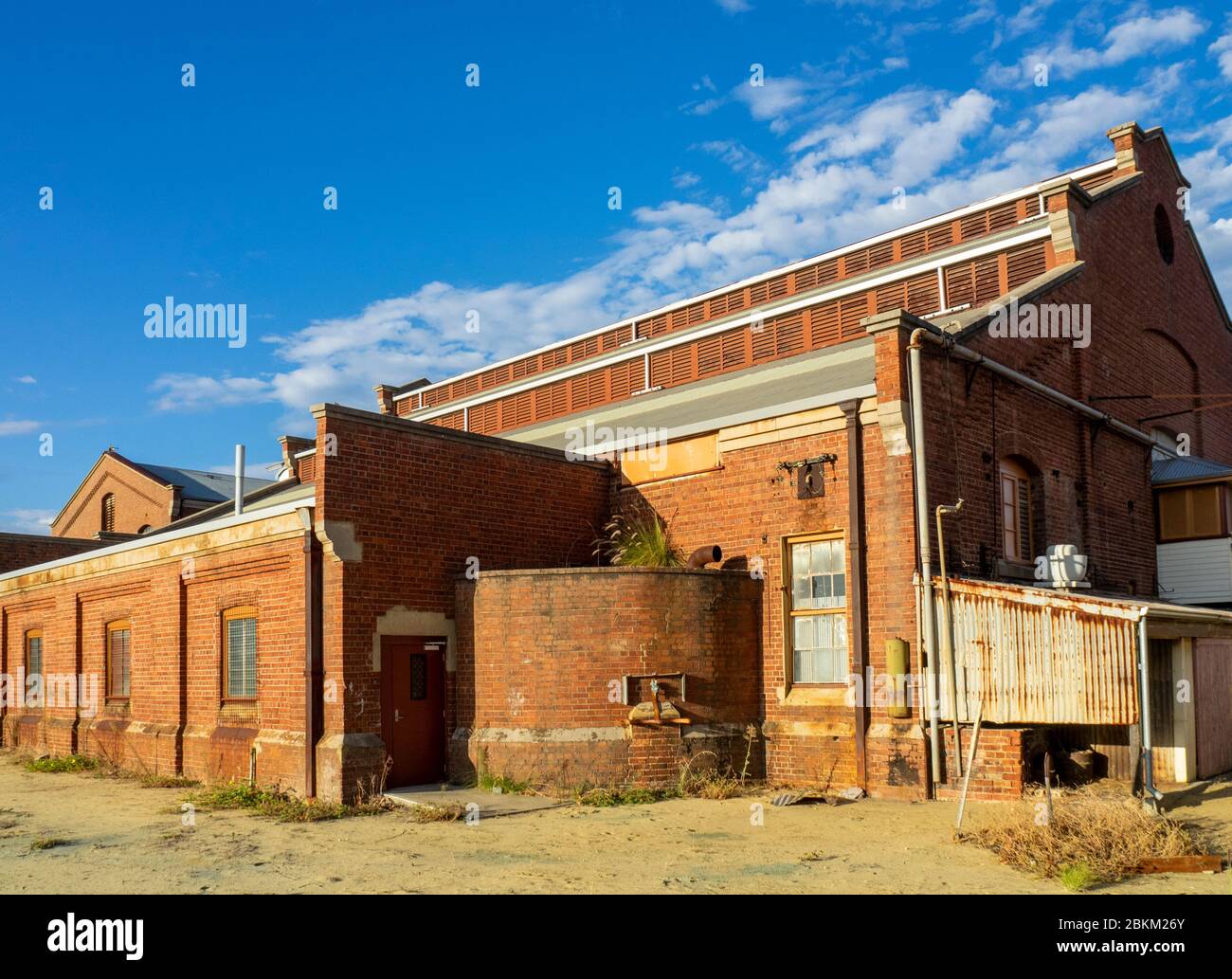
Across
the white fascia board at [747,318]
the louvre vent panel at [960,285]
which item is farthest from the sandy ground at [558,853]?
the white fascia board at [747,318]

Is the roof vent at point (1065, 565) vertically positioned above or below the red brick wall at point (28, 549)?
below

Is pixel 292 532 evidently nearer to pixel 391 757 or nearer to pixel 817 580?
pixel 391 757

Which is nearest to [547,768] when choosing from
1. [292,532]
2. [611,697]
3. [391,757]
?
[611,697]

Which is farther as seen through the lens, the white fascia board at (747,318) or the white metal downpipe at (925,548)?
the white fascia board at (747,318)

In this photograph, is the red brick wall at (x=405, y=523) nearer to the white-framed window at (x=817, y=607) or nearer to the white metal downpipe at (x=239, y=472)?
the white-framed window at (x=817, y=607)

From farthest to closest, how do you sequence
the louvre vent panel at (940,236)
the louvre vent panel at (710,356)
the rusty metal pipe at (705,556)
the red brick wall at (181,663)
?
the louvre vent panel at (710,356) → the louvre vent panel at (940,236) → the rusty metal pipe at (705,556) → the red brick wall at (181,663)

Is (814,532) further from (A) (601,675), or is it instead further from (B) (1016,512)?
(A) (601,675)

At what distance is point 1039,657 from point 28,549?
2568 cm

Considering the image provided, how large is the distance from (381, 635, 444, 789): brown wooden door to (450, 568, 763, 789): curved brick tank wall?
1.14 feet

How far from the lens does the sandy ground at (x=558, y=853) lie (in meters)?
9.71

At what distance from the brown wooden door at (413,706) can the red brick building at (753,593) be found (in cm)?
4

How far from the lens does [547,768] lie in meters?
14.8

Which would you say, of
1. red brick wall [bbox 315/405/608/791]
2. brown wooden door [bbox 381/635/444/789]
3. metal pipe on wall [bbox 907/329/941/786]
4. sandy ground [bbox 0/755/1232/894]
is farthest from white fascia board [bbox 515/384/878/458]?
sandy ground [bbox 0/755/1232/894]

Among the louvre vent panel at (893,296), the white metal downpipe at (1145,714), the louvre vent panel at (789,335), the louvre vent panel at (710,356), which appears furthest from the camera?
the louvre vent panel at (710,356)
